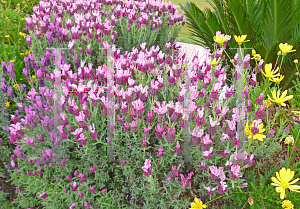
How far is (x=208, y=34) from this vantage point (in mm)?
4531

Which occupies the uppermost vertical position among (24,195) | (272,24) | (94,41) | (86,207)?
(272,24)

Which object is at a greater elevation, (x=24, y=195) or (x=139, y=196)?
(x=139, y=196)

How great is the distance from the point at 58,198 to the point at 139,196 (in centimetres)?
73

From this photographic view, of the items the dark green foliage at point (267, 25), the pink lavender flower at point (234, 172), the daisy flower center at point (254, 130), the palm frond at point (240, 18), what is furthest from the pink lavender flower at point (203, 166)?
the palm frond at point (240, 18)

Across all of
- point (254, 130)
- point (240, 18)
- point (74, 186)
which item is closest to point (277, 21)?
point (240, 18)

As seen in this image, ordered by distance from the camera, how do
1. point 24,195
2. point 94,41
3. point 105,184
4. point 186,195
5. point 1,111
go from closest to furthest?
point 186,195 → point 105,184 → point 24,195 → point 1,111 → point 94,41

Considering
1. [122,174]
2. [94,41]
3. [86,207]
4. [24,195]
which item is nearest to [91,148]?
[122,174]

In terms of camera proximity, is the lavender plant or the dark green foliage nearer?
the lavender plant

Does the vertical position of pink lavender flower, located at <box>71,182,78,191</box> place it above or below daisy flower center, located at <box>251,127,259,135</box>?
below

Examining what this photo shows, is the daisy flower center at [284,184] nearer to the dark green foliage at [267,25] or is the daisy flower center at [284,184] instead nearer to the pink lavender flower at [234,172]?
the pink lavender flower at [234,172]

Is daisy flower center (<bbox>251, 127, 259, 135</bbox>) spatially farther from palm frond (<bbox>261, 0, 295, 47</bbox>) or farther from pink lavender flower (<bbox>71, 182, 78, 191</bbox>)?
palm frond (<bbox>261, 0, 295, 47</bbox>)

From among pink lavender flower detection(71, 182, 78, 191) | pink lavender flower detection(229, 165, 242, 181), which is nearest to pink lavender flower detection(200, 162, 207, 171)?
pink lavender flower detection(229, 165, 242, 181)

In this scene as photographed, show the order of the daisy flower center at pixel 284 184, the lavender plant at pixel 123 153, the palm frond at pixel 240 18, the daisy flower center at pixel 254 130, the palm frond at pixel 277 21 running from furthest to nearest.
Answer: the palm frond at pixel 240 18, the palm frond at pixel 277 21, the lavender plant at pixel 123 153, the daisy flower center at pixel 254 130, the daisy flower center at pixel 284 184

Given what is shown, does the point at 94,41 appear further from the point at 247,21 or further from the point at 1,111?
the point at 247,21
